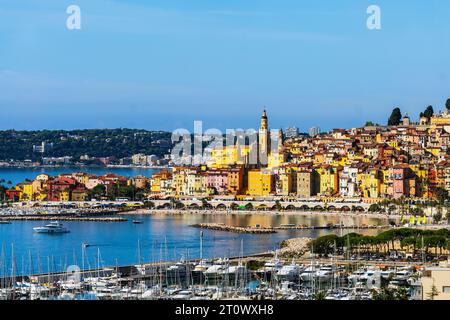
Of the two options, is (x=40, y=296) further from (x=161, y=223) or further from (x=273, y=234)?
(x=161, y=223)

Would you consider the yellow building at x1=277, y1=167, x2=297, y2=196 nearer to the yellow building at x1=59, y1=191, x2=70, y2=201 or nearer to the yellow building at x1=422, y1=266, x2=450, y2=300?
the yellow building at x1=59, y1=191, x2=70, y2=201

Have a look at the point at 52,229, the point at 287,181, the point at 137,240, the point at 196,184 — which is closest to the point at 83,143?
the point at 196,184

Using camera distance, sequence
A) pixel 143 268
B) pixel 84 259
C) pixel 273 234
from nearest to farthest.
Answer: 1. pixel 143 268
2. pixel 84 259
3. pixel 273 234

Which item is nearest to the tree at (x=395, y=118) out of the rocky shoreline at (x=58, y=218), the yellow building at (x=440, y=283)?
the rocky shoreline at (x=58, y=218)

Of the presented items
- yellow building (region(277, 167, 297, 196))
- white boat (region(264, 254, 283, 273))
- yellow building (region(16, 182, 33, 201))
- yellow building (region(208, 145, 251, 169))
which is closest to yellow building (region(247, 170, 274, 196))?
yellow building (region(277, 167, 297, 196))

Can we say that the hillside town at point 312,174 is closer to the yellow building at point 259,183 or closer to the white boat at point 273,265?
the yellow building at point 259,183
